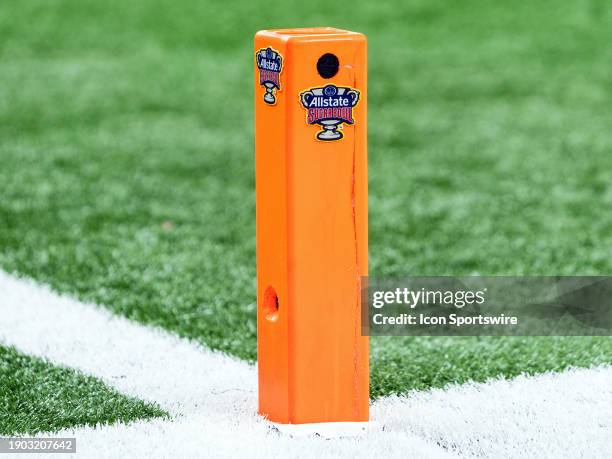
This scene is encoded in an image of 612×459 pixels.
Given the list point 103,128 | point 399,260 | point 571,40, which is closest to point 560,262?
point 399,260

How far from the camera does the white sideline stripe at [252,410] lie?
142 inches

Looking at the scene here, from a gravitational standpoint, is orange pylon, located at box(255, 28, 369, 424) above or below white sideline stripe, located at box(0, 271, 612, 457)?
above

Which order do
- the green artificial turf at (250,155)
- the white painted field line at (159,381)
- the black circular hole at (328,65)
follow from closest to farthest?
the black circular hole at (328,65) → the white painted field line at (159,381) → the green artificial turf at (250,155)

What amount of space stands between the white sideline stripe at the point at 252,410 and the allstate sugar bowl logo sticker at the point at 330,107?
0.83 metres

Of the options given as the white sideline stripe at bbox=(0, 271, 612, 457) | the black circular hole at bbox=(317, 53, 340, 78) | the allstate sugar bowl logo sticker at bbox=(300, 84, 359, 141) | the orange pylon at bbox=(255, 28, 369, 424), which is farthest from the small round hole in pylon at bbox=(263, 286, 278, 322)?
the black circular hole at bbox=(317, 53, 340, 78)

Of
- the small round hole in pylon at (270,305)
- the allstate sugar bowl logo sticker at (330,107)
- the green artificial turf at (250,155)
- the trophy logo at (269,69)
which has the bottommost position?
the green artificial turf at (250,155)

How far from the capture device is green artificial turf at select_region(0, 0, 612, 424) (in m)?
5.54

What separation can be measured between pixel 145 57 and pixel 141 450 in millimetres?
7615

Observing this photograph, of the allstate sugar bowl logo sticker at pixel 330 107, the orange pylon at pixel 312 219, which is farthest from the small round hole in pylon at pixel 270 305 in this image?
the allstate sugar bowl logo sticker at pixel 330 107

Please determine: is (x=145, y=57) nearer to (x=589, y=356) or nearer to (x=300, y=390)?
(x=589, y=356)

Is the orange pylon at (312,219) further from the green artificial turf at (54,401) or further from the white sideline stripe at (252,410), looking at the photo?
the green artificial turf at (54,401)

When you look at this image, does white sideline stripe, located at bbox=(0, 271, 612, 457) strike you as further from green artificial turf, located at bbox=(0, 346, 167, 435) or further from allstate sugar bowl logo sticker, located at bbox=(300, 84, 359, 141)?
allstate sugar bowl logo sticker, located at bbox=(300, 84, 359, 141)

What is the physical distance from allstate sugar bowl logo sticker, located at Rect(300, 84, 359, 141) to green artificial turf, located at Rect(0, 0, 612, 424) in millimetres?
1049

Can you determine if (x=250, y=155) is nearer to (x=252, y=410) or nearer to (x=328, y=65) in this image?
(x=252, y=410)
